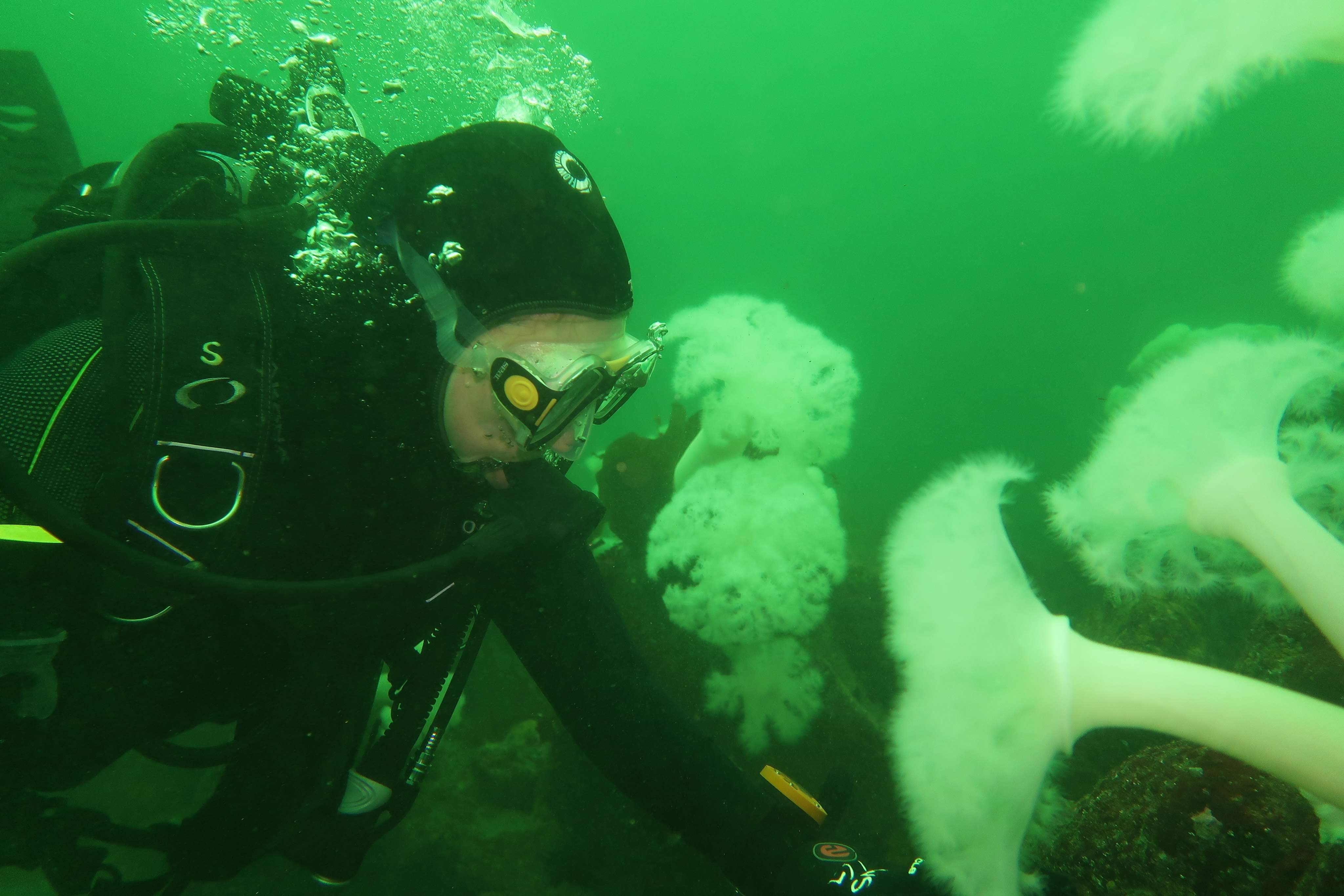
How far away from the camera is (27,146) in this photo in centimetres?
349

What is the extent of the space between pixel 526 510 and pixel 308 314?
3.34 feet


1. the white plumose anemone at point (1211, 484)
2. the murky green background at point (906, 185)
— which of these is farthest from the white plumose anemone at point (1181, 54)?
the murky green background at point (906, 185)

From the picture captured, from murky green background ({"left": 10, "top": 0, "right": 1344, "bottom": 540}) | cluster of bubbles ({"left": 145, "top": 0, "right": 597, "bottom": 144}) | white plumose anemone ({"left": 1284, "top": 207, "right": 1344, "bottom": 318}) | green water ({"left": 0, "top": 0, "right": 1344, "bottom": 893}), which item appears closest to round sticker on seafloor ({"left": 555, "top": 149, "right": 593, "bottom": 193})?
cluster of bubbles ({"left": 145, "top": 0, "right": 597, "bottom": 144})

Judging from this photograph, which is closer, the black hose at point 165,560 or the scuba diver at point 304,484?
the black hose at point 165,560

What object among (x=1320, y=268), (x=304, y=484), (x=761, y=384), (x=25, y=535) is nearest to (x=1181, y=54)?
(x=1320, y=268)

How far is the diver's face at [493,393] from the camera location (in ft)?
6.14

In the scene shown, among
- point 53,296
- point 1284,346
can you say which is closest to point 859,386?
point 1284,346

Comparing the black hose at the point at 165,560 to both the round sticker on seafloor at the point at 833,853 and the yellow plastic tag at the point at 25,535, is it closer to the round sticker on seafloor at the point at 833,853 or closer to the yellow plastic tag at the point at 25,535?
the yellow plastic tag at the point at 25,535

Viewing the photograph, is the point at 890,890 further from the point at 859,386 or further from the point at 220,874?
the point at 859,386

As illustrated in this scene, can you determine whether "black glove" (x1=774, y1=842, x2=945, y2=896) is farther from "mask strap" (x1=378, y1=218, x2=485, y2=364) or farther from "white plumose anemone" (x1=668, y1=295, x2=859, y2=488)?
"white plumose anemone" (x1=668, y1=295, x2=859, y2=488)

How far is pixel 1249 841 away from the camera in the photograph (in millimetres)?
1696

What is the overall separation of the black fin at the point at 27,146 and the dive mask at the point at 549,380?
404 cm

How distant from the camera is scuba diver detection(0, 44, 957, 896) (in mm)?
1438

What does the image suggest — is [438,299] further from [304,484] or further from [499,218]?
[304,484]
